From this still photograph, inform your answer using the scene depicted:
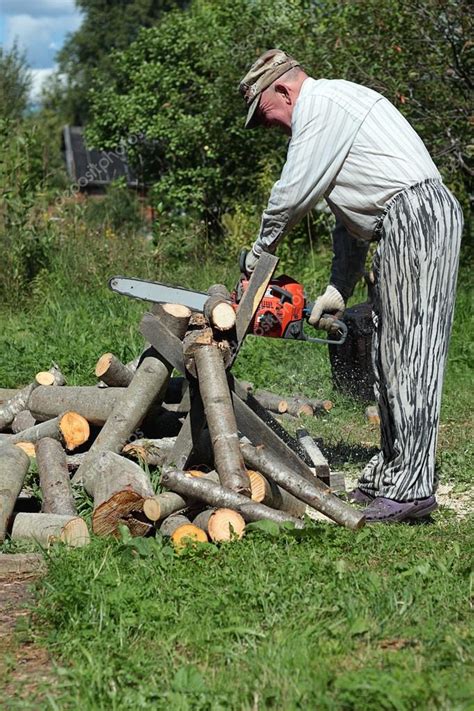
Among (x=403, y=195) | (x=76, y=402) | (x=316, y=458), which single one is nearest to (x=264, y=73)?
(x=403, y=195)

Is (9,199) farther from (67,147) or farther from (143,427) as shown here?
(67,147)

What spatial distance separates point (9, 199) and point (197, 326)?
22.4ft

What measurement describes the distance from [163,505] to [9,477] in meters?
0.89

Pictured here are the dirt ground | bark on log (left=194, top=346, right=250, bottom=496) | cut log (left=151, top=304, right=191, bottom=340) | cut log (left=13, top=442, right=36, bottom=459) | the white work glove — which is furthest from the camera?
cut log (left=13, top=442, right=36, bottom=459)

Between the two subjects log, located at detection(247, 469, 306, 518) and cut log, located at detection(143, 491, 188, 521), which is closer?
cut log, located at detection(143, 491, 188, 521)

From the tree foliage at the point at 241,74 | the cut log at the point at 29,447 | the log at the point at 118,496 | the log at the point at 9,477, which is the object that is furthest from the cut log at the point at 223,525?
the tree foliage at the point at 241,74

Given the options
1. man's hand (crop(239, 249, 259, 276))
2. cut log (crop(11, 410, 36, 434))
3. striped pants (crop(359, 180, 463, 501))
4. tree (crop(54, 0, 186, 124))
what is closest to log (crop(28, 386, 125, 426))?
cut log (crop(11, 410, 36, 434))

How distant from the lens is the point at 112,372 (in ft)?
20.8

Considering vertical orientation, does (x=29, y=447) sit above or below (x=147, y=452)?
below

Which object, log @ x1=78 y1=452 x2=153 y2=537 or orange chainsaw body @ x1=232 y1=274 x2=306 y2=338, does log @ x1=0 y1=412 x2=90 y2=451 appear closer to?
log @ x1=78 y1=452 x2=153 y2=537

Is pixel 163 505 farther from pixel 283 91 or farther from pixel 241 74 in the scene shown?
pixel 241 74

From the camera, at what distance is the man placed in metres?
4.99

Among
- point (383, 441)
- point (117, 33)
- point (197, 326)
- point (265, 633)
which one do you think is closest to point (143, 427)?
point (197, 326)

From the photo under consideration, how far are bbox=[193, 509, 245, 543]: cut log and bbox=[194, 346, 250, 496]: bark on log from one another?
0.73ft
